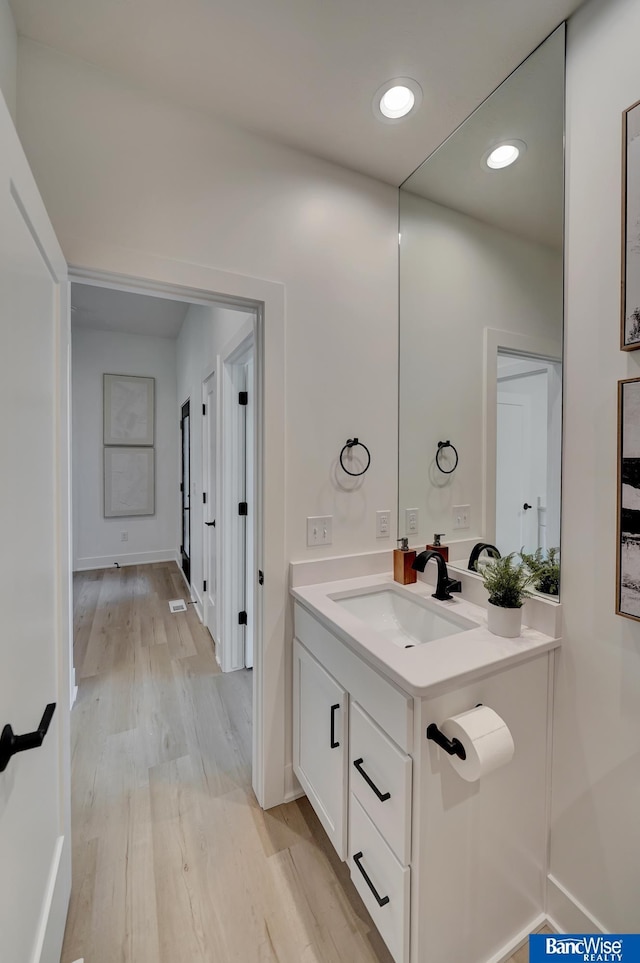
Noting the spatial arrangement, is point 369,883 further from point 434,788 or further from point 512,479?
point 512,479

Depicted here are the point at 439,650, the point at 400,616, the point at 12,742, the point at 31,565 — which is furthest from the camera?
the point at 400,616

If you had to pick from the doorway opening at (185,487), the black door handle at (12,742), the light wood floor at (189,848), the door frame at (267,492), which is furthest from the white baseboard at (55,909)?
the doorway opening at (185,487)

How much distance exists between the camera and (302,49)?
1.24m

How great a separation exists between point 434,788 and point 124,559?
4905 millimetres

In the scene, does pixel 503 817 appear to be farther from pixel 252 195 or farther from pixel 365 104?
pixel 365 104

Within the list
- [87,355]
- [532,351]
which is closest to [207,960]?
[532,351]

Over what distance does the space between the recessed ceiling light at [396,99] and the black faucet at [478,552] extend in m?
1.61

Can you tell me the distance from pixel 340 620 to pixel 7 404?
1.05m

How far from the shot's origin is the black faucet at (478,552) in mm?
1512

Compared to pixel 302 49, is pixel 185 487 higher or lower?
lower

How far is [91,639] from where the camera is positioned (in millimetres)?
3125

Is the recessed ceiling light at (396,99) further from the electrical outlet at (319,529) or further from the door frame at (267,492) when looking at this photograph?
the electrical outlet at (319,529)

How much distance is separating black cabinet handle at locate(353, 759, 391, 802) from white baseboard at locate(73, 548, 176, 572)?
4.59m

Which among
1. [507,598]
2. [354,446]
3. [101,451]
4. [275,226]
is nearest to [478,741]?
[507,598]
